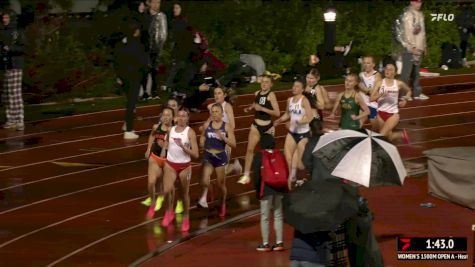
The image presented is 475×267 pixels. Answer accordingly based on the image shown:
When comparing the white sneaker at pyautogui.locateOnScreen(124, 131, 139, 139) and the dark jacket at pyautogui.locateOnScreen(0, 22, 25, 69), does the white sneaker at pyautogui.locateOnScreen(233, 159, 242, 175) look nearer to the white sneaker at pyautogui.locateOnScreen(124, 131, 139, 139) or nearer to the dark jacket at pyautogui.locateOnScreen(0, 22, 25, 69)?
the white sneaker at pyautogui.locateOnScreen(124, 131, 139, 139)

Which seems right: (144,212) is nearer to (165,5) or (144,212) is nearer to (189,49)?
(189,49)

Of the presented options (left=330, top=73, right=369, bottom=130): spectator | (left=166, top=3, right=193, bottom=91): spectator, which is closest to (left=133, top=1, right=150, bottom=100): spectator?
(left=166, top=3, right=193, bottom=91): spectator

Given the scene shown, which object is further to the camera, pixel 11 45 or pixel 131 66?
pixel 11 45

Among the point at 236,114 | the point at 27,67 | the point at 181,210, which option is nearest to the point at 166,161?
the point at 181,210

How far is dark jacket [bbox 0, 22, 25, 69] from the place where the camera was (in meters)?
23.2

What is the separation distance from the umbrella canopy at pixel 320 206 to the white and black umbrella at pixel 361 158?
66.6 inches

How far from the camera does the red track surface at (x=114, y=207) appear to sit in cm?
1500

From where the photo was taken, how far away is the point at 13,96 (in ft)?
76.7

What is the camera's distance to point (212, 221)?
16828 millimetres

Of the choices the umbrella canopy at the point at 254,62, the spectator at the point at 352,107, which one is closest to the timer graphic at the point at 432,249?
the spectator at the point at 352,107

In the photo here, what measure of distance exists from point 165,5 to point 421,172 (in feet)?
39.7

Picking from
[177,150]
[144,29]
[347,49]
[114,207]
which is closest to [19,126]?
[144,29]

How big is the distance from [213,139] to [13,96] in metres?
7.57

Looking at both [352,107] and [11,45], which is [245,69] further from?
[352,107]
